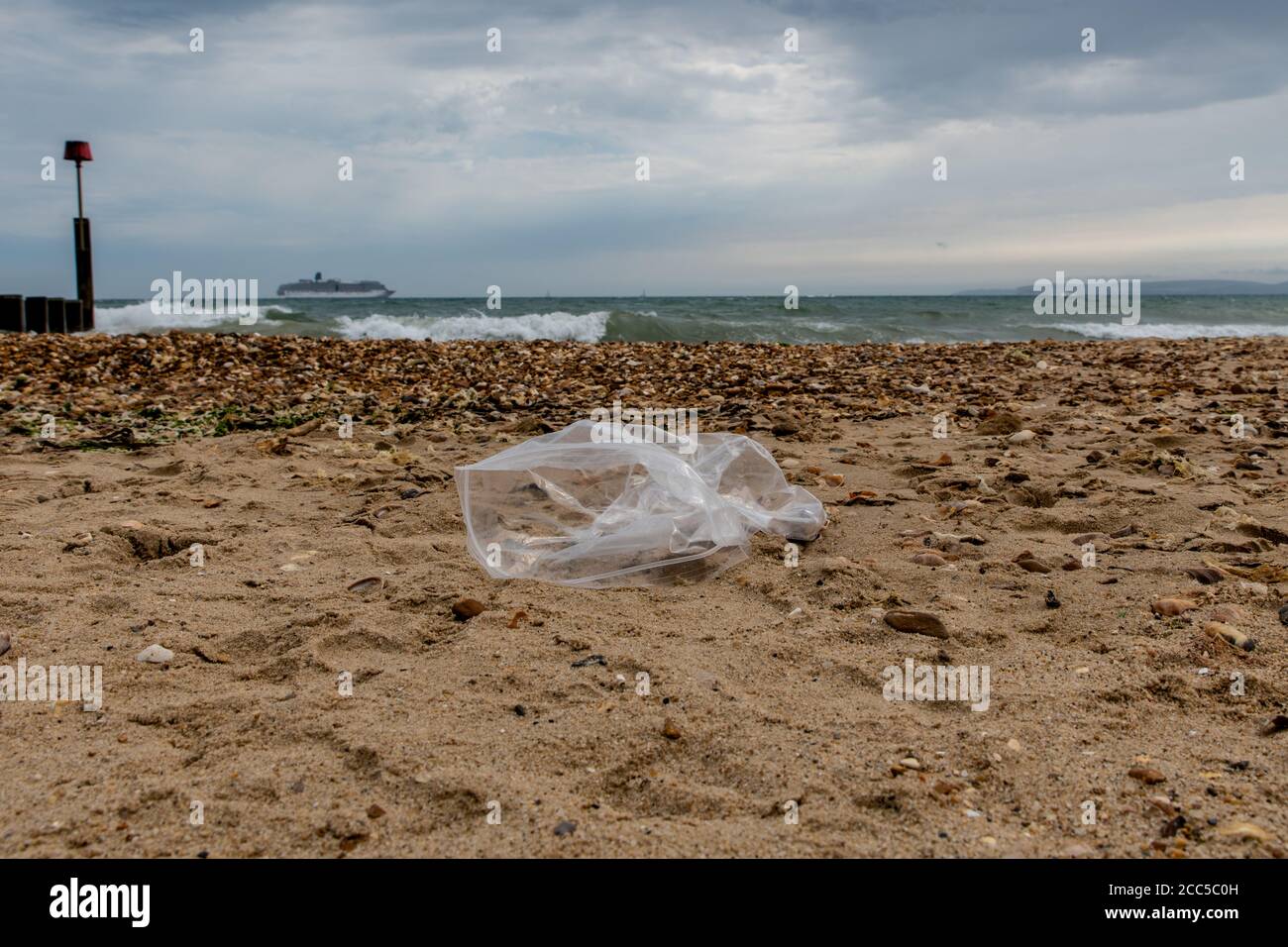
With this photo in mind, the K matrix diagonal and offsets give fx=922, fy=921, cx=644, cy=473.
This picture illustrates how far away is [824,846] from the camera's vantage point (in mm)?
1594

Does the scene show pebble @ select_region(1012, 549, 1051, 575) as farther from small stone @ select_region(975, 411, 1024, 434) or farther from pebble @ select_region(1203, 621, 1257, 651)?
small stone @ select_region(975, 411, 1024, 434)

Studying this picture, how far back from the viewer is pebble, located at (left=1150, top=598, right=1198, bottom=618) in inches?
97.1

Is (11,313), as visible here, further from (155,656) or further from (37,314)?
(155,656)

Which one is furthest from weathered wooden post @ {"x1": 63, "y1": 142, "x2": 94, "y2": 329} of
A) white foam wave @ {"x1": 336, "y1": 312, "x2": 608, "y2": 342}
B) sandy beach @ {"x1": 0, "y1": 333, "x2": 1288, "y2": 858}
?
sandy beach @ {"x1": 0, "y1": 333, "x2": 1288, "y2": 858}

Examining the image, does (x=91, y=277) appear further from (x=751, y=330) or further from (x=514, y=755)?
(x=514, y=755)

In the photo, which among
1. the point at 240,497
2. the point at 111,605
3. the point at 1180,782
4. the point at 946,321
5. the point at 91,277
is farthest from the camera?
the point at 946,321

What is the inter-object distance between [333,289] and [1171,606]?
6181cm

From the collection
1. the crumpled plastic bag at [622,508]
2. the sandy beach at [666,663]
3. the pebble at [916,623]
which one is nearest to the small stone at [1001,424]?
the sandy beach at [666,663]

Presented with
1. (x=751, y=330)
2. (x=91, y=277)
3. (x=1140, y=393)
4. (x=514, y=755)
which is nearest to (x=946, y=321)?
(x=751, y=330)

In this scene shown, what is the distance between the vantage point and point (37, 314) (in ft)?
41.9

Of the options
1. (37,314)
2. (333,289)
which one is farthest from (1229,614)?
(333,289)

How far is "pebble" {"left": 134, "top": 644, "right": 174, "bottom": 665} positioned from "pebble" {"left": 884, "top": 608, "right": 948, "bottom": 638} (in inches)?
75.7
